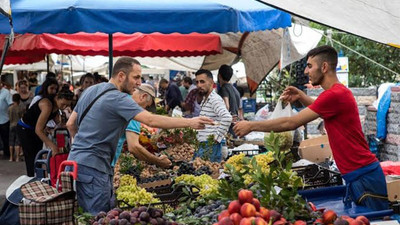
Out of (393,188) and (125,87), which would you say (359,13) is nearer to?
(393,188)

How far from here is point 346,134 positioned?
15.7ft

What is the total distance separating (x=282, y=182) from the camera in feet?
12.5

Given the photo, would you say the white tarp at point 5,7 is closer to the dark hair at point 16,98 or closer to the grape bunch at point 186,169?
the grape bunch at point 186,169

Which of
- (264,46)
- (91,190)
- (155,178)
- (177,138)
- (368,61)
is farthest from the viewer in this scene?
(368,61)

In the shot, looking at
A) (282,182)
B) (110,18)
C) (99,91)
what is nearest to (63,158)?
(110,18)

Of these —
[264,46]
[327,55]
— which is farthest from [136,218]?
[264,46]

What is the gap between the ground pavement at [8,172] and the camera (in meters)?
12.5

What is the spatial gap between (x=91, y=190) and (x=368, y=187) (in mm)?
2257

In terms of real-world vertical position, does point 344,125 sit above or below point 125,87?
below

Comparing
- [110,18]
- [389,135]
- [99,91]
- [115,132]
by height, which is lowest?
[389,135]

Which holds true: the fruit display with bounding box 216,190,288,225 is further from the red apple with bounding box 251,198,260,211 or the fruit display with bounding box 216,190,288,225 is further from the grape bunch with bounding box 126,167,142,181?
the grape bunch with bounding box 126,167,142,181

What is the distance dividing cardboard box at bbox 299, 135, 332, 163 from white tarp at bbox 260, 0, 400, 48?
3.74m

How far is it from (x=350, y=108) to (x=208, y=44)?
351 inches

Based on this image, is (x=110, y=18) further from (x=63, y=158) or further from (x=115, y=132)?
(x=115, y=132)
